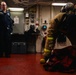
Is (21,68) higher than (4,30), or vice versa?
(4,30)

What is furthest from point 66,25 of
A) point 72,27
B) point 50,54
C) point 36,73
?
point 36,73

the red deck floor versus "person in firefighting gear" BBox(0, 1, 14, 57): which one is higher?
"person in firefighting gear" BBox(0, 1, 14, 57)

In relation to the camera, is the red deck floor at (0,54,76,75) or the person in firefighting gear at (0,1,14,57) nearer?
the red deck floor at (0,54,76,75)

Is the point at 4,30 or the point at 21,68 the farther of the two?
the point at 4,30

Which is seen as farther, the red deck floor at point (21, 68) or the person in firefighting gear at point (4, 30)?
the person in firefighting gear at point (4, 30)

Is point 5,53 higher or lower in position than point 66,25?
lower

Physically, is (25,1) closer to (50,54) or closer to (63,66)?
(50,54)

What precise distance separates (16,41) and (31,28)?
0.84 m

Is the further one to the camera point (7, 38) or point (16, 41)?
point (16, 41)

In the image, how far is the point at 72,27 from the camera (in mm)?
4555

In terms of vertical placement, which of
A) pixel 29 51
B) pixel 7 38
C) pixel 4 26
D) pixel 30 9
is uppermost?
pixel 30 9

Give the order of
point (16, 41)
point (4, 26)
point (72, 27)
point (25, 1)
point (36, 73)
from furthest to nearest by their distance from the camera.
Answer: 1. point (16, 41)
2. point (25, 1)
3. point (4, 26)
4. point (72, 27)
5. point (36, 73)

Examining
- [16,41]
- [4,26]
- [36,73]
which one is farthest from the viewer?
[16,41]

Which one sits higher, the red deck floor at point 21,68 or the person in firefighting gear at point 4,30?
the person in firefighting gear at point 4,30
